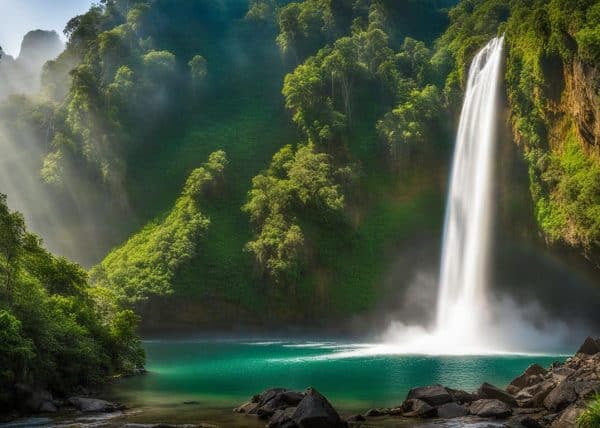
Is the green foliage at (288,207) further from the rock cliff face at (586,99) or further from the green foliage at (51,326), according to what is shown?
the green foliage at (51,326)

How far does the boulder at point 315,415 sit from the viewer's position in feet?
47.5

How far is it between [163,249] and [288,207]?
36.3 ft

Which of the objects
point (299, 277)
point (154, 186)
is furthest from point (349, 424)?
point (154, 186)

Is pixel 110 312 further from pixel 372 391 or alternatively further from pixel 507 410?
pixel 507 410

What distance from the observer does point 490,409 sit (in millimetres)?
16516

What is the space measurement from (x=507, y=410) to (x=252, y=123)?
5182 centimetres

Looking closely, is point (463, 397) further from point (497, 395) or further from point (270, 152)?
point (270, 152)

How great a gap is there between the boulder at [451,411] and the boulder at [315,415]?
3.38m

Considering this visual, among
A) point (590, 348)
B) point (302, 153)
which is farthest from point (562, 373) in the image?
point (302, 153)

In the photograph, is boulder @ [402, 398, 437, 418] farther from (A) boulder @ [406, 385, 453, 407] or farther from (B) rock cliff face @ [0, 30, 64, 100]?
(B) rock cliff face @ [0, 30, 64, 100]

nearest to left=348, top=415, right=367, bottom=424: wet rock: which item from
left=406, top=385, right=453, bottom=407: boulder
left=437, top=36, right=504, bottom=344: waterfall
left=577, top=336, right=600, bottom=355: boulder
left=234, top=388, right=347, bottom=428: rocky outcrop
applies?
left=234, top=388, right=347, bottom=428: rocky outcrop

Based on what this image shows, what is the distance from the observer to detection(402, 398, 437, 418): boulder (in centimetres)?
1681

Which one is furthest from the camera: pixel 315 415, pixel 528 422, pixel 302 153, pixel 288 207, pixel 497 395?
pixel 302 153

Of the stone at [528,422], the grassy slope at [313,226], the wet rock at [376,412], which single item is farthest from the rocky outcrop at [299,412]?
the grassy slope at [313,226]
